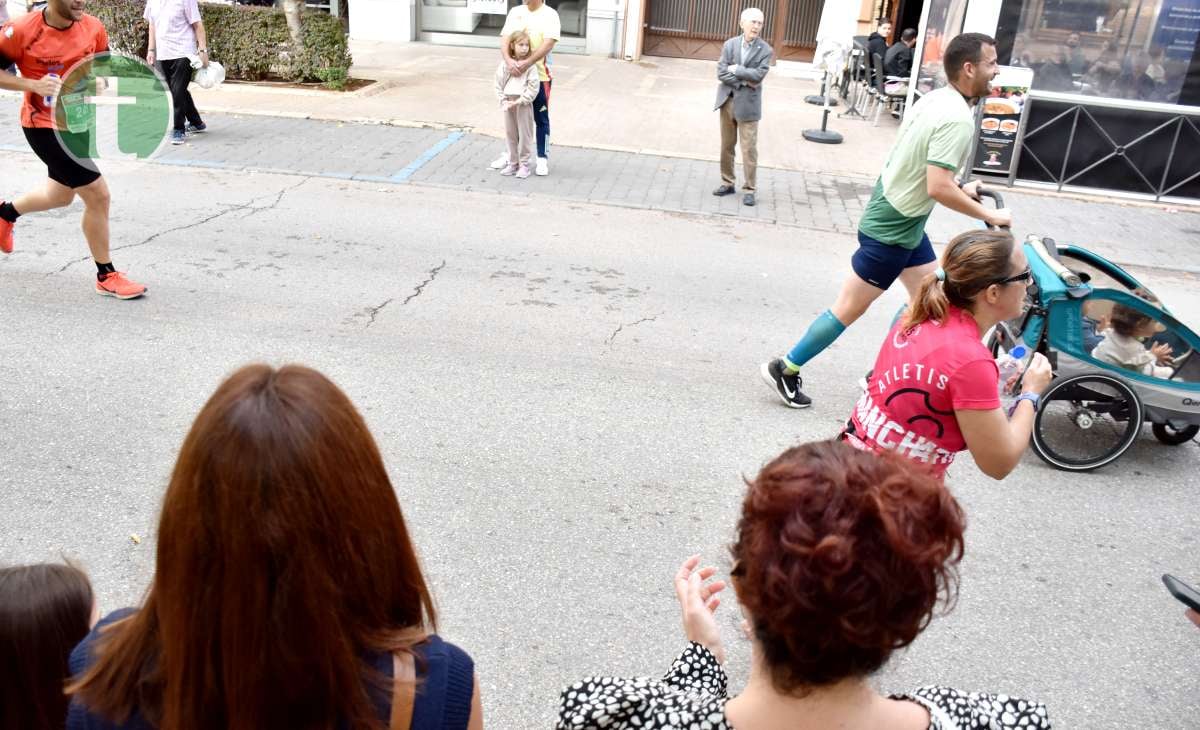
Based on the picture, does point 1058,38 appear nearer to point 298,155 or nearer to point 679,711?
point 298,155

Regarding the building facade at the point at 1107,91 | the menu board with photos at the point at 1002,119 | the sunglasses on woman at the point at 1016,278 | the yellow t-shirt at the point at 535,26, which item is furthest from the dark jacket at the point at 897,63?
the sunglasses on woman at the point at 1016,278

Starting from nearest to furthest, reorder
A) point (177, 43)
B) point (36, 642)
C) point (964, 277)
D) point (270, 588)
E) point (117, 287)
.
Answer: point (270, 588), point (36, 642), point (964, 277), point (117, 287), point (177, 43)

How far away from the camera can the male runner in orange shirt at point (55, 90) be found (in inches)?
231

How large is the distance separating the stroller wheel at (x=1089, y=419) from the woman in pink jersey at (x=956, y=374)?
193cm

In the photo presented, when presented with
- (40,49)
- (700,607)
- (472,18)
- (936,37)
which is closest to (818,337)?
(700,607)

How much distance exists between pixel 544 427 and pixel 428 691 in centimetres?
363

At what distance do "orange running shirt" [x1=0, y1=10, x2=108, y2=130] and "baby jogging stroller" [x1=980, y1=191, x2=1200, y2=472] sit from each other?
527 cm

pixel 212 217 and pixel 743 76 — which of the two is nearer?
pixel 212 217

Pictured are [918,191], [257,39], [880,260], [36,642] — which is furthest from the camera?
[257,39]

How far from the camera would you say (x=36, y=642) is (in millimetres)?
1875

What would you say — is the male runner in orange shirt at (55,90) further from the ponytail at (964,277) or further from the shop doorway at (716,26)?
the shop doorway at (716,26)

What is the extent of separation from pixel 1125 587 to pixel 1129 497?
0.91 m

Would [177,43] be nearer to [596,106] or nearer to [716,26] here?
[596,106]

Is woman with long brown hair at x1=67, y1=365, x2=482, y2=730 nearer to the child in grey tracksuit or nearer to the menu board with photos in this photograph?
the child in grey tracksuit
